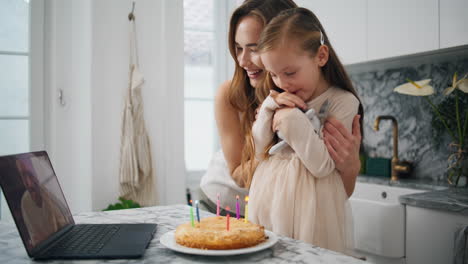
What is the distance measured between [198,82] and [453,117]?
2034 mm

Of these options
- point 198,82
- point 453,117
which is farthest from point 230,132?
point 198,82

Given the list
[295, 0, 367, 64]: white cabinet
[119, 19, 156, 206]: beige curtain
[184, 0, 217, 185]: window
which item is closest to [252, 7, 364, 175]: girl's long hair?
[295, 0, 367, 64]: white cabinet

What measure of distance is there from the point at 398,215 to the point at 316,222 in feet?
2.95

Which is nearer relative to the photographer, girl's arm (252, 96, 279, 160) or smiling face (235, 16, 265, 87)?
girl's arm (252, 96, 279, 160)

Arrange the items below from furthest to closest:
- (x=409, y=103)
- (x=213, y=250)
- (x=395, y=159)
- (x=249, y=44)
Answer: (x=409, y=103)
(x=395, y=159)
(x=249, y=44)
(x=213, y=250)

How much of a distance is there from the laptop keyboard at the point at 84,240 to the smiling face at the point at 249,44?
776mm

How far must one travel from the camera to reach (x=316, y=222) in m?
1.13

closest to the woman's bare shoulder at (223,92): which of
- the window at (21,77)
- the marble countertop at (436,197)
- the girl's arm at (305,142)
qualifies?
the girl's arm at (305,142)

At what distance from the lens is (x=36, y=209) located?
75cm

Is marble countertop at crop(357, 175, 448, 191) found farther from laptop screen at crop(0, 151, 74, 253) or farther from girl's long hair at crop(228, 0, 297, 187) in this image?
laptop screen at crop(0, 151, 74, 253)

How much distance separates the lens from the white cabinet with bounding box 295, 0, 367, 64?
246 centimetres

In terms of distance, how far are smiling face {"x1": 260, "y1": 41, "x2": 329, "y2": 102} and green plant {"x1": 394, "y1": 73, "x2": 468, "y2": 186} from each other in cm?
108

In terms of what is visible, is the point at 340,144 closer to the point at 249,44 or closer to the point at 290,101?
the point at 290,101

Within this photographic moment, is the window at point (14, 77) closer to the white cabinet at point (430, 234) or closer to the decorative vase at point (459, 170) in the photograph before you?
the white cabinet at point (430, 234)
